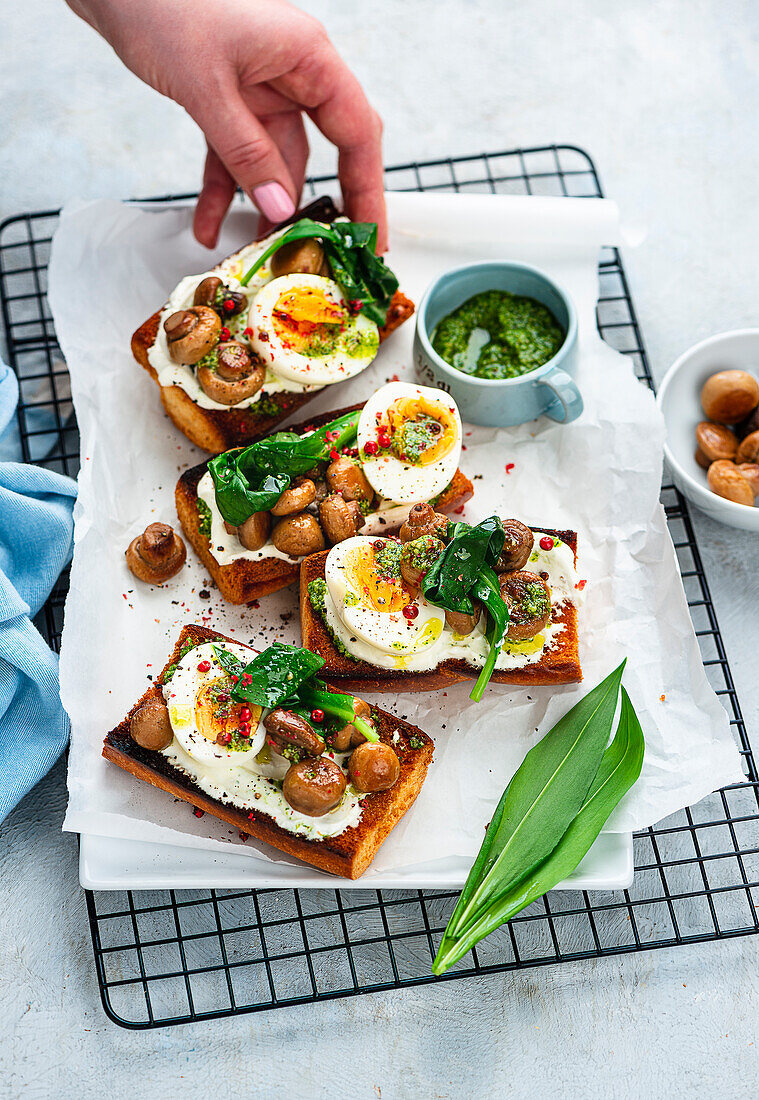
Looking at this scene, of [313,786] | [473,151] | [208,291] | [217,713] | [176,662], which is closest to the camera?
[313,786]

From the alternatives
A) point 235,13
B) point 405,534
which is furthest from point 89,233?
point 405,534

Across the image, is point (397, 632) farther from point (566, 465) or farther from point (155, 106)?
point (155, 106)

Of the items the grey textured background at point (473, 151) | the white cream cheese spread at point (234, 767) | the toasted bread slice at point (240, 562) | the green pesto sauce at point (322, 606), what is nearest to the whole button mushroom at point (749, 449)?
the grey textured background at point (473, 151)

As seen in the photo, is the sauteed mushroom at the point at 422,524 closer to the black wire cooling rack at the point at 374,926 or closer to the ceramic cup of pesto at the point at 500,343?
the ceramic cup of pesto at the point at 500,343

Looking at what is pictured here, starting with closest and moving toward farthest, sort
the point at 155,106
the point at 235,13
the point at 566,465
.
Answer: the point at 235,13
the point at 566,465
the point at 155,106

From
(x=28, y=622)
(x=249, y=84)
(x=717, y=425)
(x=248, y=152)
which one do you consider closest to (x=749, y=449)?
(x=717, y=425)

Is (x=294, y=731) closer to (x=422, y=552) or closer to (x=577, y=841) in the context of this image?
(x=422, y=552)
